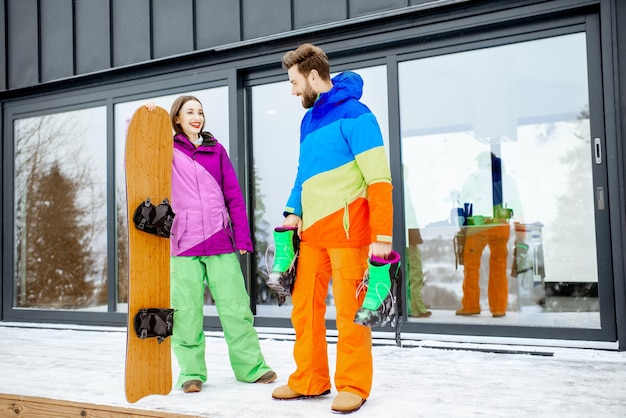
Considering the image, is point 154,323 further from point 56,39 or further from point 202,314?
point 56,39

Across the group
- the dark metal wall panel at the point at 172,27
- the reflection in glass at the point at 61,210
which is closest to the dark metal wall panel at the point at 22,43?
the reflection in glass at the point at 61,210

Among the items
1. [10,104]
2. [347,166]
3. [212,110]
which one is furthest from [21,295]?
[347,166]

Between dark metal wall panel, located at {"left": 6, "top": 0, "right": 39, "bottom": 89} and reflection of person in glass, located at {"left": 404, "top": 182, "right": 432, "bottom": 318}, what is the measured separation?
11.8ft

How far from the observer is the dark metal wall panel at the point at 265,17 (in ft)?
14.1

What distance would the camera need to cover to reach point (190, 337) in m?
2.72

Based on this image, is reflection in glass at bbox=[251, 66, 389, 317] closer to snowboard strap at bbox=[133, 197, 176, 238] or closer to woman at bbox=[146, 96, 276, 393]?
woman at bbox=[146, 96, 276, 393]

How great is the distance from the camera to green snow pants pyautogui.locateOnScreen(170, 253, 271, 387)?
272 cm

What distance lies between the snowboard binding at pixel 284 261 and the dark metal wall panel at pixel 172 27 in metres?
2.68

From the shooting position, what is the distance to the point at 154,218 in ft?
8.39

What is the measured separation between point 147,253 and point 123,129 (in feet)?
9.33

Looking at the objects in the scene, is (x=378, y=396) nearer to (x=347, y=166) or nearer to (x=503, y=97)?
(x=347, y=166)

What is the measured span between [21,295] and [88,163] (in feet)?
4.72

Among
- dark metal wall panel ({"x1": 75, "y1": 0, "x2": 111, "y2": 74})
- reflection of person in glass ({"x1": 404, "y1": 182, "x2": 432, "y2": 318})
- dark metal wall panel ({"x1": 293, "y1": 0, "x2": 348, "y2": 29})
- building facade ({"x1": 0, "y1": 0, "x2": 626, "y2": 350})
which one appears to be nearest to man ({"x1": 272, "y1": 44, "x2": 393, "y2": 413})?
building facade ({"x1": 0, "y1": 0, "x2": 626, "y2": 350})

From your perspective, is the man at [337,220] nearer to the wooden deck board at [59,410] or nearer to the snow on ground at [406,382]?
the snow on ground at [406,382]
